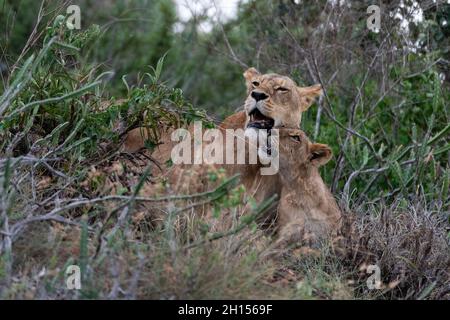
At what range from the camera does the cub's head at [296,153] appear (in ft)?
20.1

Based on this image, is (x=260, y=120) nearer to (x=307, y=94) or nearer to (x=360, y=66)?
(x=307, y=94)

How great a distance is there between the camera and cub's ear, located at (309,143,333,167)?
6.17m

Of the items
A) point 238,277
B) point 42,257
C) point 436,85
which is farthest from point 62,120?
point 436,85

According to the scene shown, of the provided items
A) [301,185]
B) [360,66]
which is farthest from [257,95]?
[360,66]

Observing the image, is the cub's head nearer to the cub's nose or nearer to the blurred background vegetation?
the cub's nose

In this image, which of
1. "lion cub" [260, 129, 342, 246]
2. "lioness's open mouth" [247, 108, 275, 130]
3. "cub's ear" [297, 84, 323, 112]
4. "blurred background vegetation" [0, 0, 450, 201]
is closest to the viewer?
"lion cub" [260, 129, 342, 246]

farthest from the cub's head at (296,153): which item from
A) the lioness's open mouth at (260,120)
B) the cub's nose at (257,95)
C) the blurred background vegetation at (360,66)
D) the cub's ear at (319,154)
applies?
the blurred background vegetation at (360,66)

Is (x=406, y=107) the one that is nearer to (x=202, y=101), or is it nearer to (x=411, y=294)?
(x=411, y=294)

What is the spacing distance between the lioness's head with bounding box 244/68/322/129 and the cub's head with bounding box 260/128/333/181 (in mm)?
165

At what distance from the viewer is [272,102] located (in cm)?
638

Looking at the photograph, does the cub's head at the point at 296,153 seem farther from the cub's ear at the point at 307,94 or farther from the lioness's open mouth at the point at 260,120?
the cub's ear at the point at 307,94

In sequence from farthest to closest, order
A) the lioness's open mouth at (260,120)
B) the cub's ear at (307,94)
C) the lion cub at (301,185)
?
the cub's ear at (307,94) → the lioness's open mouth at (260,120) → the lion cub at (301,185)

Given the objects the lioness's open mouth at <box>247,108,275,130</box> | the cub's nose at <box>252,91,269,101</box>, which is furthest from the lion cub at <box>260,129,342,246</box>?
the cub's nose at <box>252,91,269,101</box>

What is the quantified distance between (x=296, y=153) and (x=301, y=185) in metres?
→ 0.22
